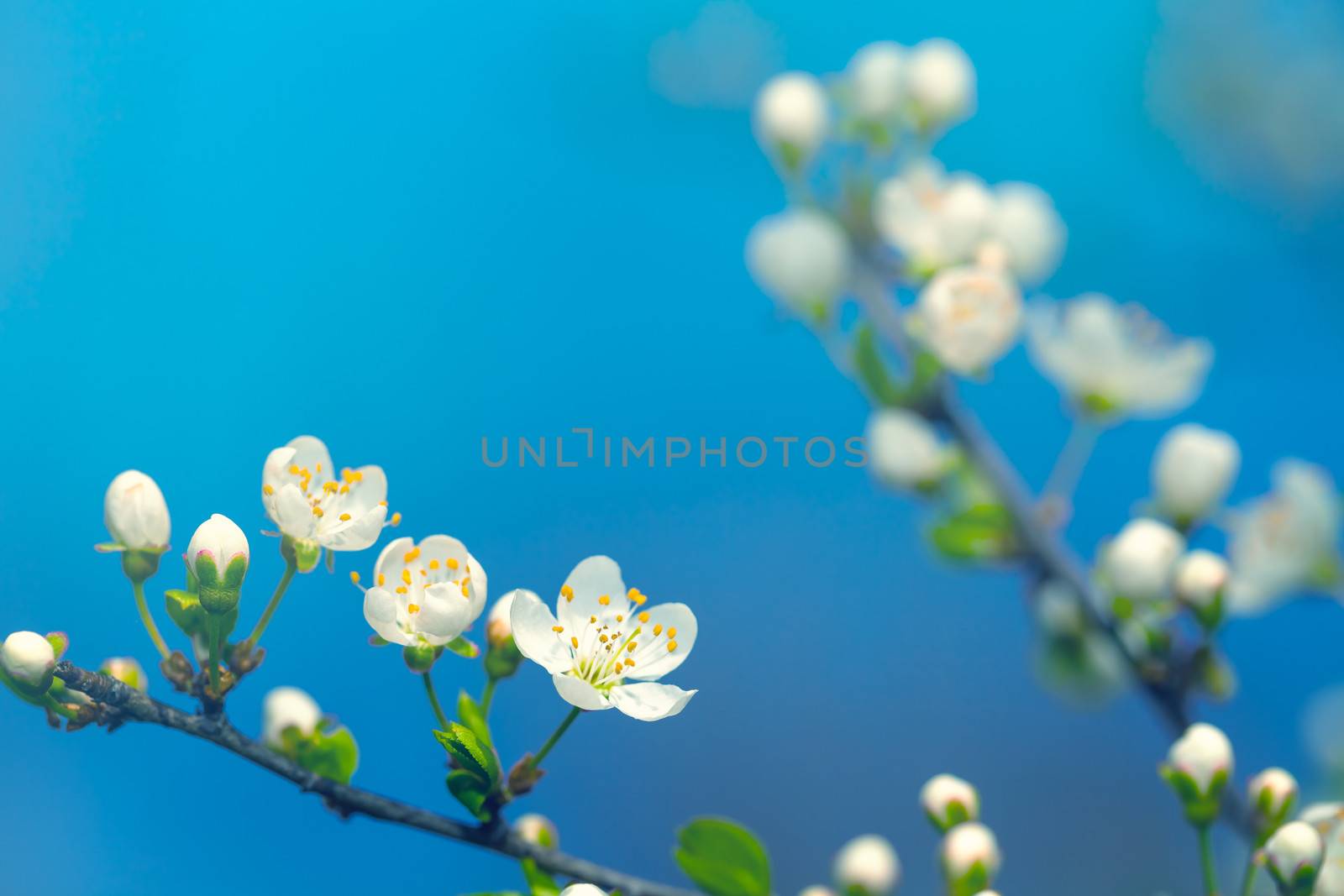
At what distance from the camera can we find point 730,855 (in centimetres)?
59

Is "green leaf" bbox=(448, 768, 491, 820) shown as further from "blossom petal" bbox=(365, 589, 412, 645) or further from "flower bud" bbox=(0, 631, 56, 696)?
"flower bud" bbox=(0, 631, 56, 696)

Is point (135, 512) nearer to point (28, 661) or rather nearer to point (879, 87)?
point (28, 661)

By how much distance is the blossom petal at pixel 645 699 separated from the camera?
547 millimetres

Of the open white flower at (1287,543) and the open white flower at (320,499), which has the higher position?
the open white flower at (1287,543)

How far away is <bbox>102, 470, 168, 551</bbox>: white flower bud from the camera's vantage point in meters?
0.54

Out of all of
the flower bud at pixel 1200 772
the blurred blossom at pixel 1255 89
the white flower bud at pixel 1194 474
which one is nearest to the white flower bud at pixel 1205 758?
the flower bud at pixel 1200 772

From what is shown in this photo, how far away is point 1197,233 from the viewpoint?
1133mm

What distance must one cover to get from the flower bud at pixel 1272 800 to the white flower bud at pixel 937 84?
0.53m

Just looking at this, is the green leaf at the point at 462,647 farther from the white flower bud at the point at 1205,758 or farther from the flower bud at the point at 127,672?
the white flower bud at the point at 1205,758

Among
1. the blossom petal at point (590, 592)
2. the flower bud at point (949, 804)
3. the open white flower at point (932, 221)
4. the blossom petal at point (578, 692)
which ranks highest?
the open white flower at point (932, 221)

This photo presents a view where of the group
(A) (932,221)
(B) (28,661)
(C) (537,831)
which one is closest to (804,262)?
(A) (932,221)

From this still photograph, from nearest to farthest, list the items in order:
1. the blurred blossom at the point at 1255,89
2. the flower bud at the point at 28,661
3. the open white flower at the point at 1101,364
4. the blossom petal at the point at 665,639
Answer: the flower bud at the point at 28,661
the blossom petal at the point at 665,639
the open white flower at the point at 1101,364
the blurred blossom at the point at 1255,89

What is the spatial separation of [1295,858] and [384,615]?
490mm

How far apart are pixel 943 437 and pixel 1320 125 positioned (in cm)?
64
